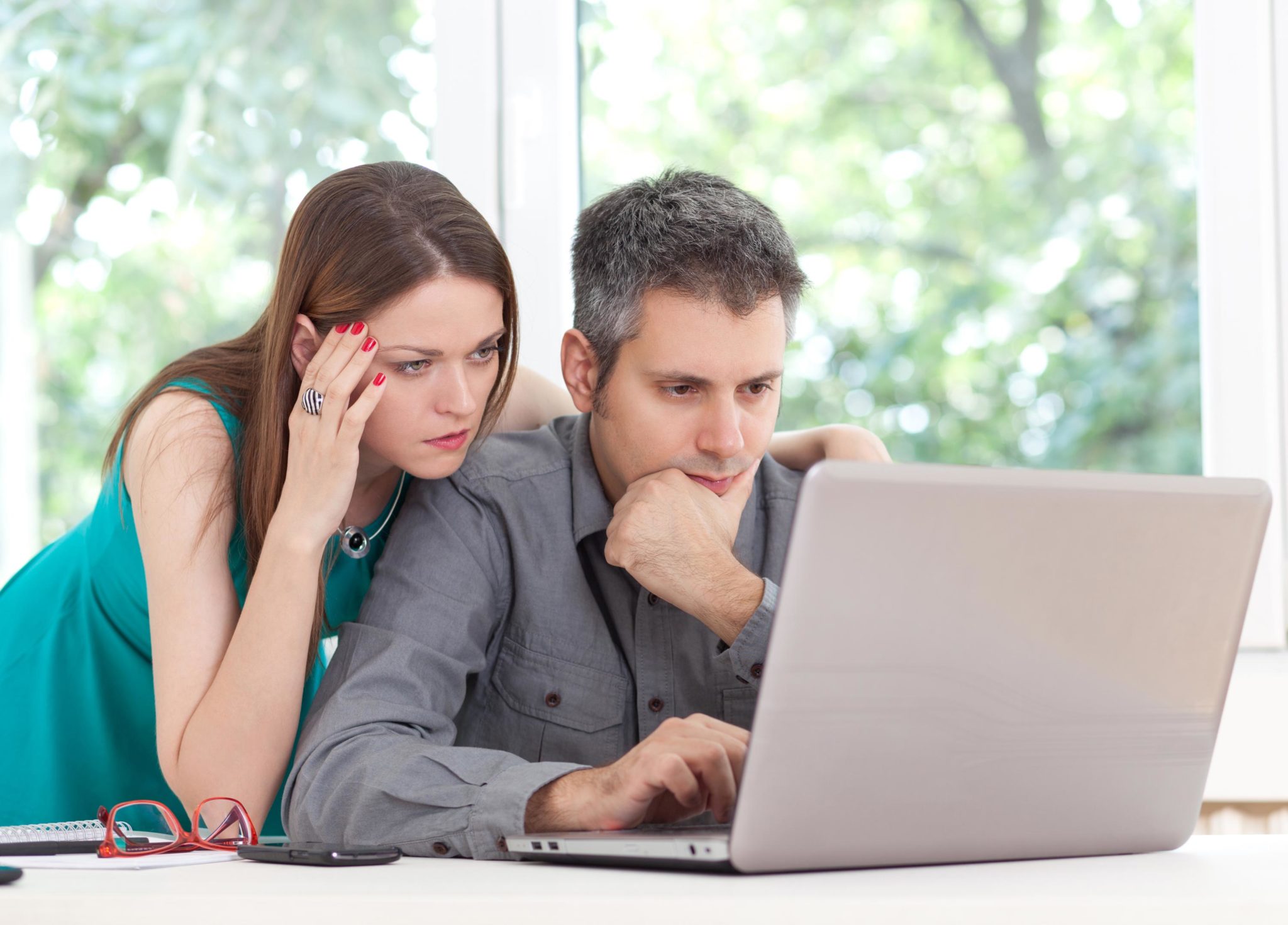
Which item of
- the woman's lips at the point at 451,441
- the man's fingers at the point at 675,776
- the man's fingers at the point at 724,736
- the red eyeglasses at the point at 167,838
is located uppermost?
the woman's lips at the point at 451,441

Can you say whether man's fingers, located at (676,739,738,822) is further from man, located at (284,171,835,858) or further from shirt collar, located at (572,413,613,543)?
shirt collar, located at (572,413,613,543)

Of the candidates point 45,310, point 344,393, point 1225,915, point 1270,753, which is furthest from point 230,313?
point 1225,915

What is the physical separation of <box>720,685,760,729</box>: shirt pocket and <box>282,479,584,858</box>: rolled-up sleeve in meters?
0.27

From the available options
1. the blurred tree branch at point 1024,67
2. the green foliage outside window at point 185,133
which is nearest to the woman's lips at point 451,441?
the green foliage outside window at point 185,133

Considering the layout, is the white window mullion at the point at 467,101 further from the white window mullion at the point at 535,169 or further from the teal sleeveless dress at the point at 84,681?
the teal sleeveless dress at the point at 84,681

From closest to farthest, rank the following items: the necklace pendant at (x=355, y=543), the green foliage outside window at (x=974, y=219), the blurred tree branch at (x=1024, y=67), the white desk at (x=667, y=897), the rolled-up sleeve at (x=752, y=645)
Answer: the white desk at (x=667, y=897) → the rolled-up sleeve at (x=752, y=645) → the necklace pendant at (x=355, y=543) → the green foliage outside window at (x=974, y=219) → the blurred tree branch at (x=1024, y=67)

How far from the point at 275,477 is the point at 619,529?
0.39 meters

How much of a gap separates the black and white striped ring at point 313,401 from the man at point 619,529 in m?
0.15

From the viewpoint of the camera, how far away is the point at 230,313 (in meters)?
2.50

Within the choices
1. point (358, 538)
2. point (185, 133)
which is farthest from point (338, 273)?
point (185, 133)

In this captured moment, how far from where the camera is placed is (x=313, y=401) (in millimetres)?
1227

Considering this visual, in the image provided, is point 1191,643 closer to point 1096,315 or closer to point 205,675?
point 205,675

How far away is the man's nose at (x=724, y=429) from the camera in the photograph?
125cm

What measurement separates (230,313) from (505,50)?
3.06ft
